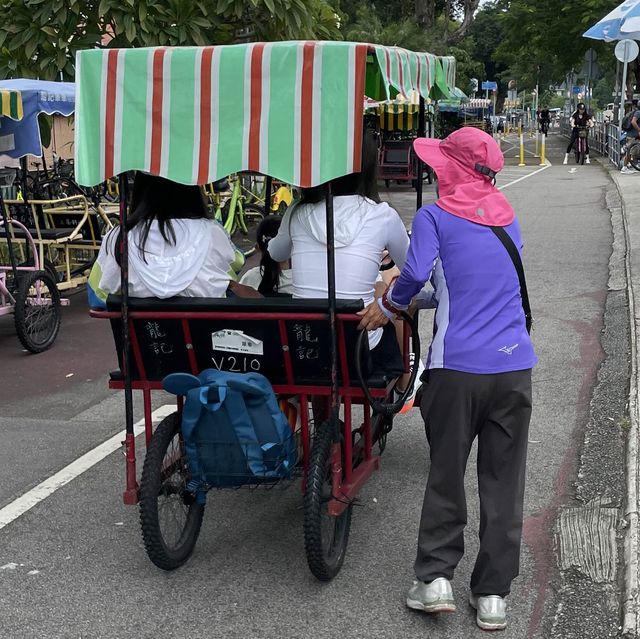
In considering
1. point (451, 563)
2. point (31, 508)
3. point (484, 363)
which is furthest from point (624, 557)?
point (31, 508)

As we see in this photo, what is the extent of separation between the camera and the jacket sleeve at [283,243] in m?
4.32

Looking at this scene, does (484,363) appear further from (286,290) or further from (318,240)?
(286,290)

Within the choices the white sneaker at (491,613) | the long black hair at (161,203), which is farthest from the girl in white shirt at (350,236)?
the white sneaker at (491,613)

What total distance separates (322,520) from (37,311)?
5066 millimetres

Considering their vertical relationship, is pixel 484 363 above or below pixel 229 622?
above

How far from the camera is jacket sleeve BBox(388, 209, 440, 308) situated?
3547 millimetres

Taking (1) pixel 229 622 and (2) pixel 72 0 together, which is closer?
(1) pixel 229 622

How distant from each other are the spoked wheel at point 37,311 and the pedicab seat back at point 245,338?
4129mm

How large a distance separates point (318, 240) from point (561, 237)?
10615 mm

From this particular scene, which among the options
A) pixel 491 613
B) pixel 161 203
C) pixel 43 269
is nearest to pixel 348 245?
pixel 161 203

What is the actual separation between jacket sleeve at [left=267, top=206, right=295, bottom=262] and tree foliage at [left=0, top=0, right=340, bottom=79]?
5933 millimetres

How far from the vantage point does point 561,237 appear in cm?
1410

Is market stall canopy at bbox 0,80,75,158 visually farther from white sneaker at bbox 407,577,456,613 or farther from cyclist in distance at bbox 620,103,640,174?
cyclist in distance at bbox 620,103,640,174

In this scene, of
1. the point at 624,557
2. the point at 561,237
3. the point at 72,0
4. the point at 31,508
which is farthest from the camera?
the point at 561,237
